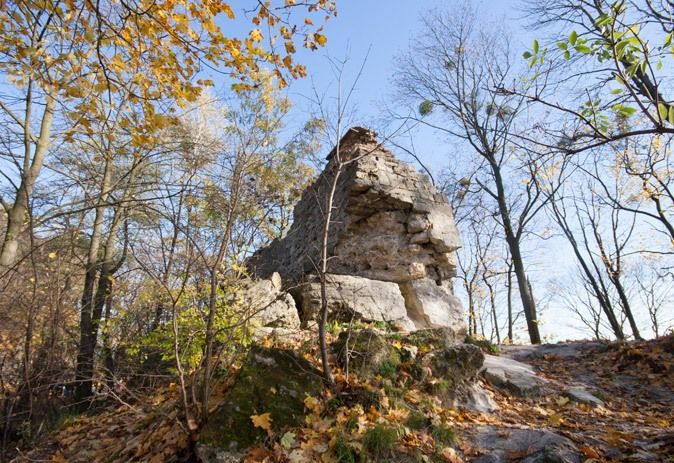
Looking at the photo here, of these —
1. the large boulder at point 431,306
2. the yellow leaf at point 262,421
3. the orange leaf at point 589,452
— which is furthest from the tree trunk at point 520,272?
the yellow leaf at point 262,421

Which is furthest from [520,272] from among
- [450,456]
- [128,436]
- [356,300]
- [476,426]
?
[128,436]

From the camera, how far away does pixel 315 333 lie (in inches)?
211

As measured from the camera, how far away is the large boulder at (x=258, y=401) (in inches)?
118

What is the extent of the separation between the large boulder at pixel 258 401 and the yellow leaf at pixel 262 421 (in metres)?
0.06

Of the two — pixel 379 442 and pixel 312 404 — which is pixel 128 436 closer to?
pixel 312 404

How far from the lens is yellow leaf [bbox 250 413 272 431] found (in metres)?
3.15

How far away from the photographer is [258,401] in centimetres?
342

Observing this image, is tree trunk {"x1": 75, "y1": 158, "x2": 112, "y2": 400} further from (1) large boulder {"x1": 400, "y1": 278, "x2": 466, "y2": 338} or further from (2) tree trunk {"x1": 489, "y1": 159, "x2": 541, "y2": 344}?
(2) tree trunk {"x1": 489, "y1": 159, "x2": 541, "y2": 344}

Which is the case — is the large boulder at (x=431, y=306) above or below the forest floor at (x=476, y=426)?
above

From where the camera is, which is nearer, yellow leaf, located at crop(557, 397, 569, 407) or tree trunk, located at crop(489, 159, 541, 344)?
yellow leaf, located at crop(557, 397, 569, 407)

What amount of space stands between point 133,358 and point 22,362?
162 cm

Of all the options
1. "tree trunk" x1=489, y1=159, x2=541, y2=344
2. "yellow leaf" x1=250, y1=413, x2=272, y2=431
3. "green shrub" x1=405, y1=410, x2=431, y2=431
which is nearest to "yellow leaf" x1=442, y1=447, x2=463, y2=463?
"green shrub" x1=405, y1=410, x2=431, y2=431

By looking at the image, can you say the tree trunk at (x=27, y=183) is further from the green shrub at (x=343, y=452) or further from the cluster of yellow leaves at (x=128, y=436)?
the green shrub at (x=343, y=452)

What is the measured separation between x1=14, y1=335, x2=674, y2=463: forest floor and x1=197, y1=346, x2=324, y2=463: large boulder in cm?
16
